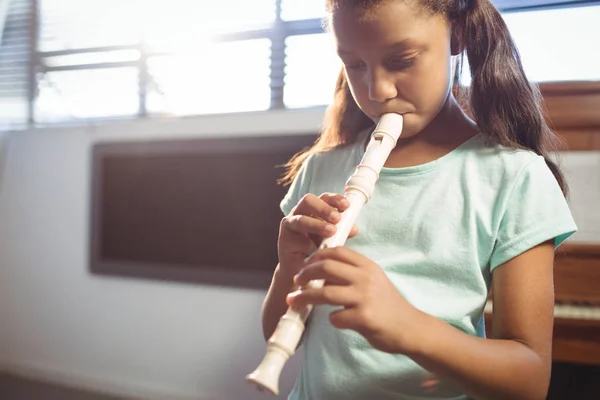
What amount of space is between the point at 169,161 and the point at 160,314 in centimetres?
45

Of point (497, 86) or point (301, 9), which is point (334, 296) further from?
point (301, 9)

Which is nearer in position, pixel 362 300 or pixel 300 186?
pixel 362 300

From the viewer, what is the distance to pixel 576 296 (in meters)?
0.79

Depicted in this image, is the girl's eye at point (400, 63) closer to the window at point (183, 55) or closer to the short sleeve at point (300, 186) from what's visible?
the short sleeve at point (300, 186)

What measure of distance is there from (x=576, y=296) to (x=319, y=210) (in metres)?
0.56

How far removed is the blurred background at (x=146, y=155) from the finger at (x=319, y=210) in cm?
75

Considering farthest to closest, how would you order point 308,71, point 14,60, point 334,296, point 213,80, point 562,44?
point 14,60
point 213,80
point 308,71
point 562,44
point 334,296

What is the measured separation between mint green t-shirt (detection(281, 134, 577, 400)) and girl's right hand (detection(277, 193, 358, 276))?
67 mm

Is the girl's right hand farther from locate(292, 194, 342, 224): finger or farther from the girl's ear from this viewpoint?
the girl's ear

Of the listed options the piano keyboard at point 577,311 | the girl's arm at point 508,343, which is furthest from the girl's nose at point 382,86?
the piano keyboard at point 577,311

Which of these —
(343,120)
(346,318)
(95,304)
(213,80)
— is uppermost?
(213,80)

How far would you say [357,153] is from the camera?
0.63 m

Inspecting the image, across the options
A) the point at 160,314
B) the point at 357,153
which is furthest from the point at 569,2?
the point at 160,314

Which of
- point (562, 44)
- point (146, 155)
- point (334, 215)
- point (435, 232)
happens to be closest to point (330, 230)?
point (334, 215)
